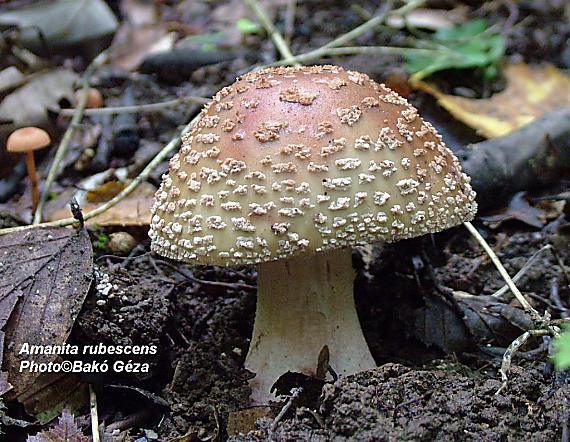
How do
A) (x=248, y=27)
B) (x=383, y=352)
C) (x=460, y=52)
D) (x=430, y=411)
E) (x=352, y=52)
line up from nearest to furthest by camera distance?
(x=430, y=411), (x=383, y=352), (x=352, y=52), (x=460, y=52), (x=248, y=27)

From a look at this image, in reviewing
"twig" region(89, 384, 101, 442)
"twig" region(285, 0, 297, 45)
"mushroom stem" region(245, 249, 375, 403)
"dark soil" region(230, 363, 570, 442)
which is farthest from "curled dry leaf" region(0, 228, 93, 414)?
"twig" region(285, 0, 297, 45)

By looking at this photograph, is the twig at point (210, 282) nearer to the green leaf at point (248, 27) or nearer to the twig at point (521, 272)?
the twig at point (521, 272)

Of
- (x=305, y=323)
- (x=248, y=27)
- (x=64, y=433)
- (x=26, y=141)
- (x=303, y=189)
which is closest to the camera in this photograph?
(x=303, y=189)

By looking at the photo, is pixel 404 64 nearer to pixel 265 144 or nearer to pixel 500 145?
pixel 500 145

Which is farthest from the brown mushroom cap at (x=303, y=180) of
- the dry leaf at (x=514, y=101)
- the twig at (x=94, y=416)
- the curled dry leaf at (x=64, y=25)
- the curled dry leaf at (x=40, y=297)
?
the curled dry leaf at (x=64, y=25)

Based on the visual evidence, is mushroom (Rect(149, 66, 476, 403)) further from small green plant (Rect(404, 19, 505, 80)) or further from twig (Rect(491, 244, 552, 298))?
small green plant (Rect(404, 19, 505, 80))

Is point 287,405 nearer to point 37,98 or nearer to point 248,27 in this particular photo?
point 37,98

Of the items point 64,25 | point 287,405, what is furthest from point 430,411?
point 64,25

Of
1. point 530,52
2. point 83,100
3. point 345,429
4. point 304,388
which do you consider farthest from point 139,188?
point 530,52
